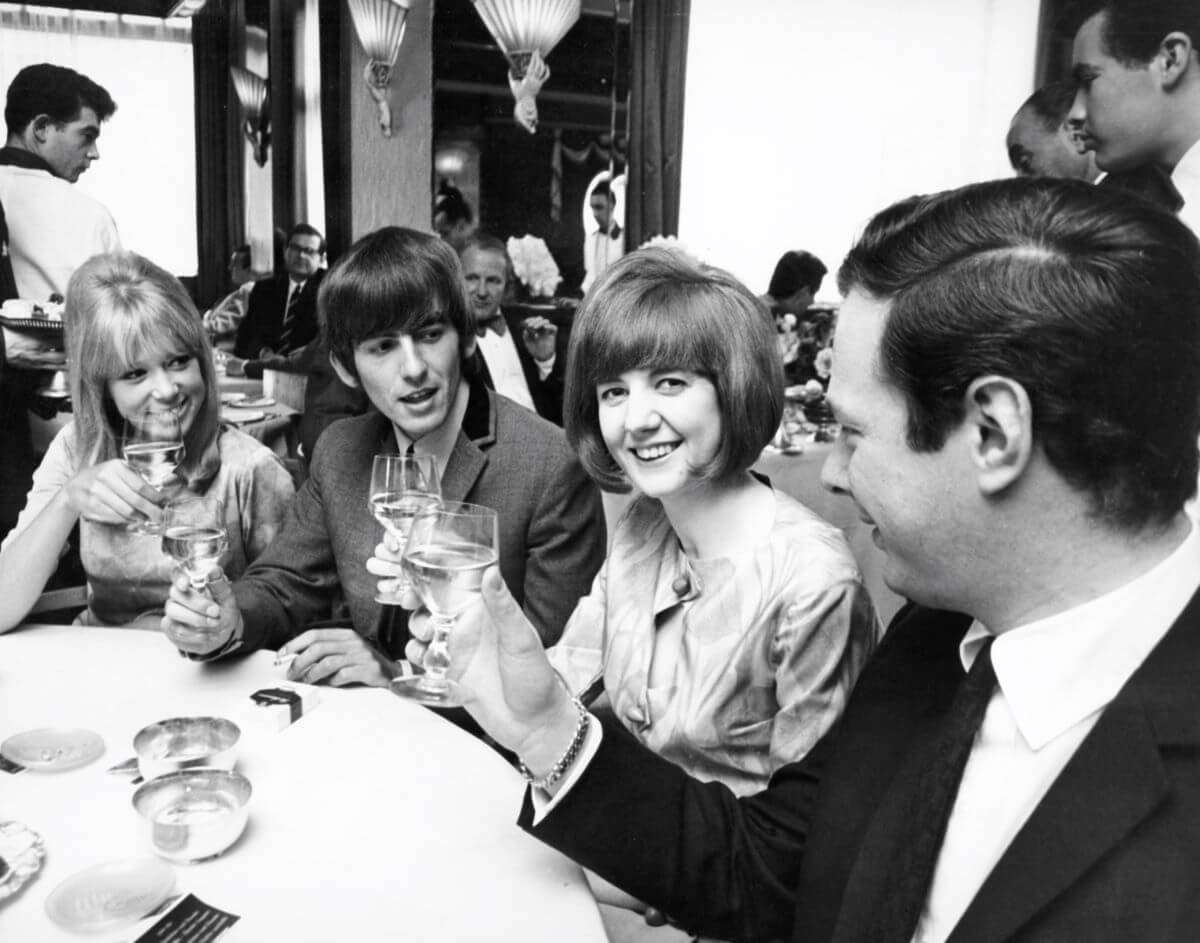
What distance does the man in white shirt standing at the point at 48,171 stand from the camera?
2809mm

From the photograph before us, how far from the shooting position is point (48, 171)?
2861 mm

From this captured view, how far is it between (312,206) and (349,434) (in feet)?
6.97

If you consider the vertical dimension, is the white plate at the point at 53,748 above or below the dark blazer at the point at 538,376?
below

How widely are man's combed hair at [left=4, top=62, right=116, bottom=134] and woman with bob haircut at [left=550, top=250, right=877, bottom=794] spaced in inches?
88.8

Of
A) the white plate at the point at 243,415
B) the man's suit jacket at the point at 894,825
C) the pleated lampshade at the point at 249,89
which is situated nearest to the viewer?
the man's suit jacket at the point at 894,825

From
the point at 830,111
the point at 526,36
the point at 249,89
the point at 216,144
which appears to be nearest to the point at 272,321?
the point at 216,144

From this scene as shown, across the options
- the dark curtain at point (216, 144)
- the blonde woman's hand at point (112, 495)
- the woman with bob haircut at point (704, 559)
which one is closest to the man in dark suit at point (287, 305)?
the dark curtain at point (216, 144)

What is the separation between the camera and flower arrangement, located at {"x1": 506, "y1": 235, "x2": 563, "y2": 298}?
Result: 4359 mm

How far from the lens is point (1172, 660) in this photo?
2.38 feet

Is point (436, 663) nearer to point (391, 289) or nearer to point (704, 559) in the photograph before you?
point (704, 559)

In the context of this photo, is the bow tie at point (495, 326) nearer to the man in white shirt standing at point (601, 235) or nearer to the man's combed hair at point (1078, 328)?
the man in white shirt standing at point (601, 235)

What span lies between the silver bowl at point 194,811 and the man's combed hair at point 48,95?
2.57 m

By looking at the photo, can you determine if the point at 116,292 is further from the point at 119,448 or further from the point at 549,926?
the point at 549,926

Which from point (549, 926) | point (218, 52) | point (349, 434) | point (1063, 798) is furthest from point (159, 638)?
point (218, 52)
